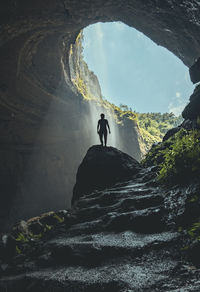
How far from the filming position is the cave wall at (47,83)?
11.0 metres

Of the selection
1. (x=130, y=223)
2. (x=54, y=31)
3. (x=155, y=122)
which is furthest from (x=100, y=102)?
(x=155, y=122)

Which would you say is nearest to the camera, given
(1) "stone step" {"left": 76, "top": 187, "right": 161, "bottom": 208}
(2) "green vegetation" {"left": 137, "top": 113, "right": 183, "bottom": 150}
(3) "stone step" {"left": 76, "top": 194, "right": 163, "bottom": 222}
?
(3) "stone step" {"left": 76, "top": 194, "right": 163, "bottom": 222}

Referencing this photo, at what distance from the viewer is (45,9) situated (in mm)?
10516

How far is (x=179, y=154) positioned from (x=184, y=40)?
11.4m

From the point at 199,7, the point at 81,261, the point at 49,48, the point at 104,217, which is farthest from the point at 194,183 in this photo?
the point at 49,48

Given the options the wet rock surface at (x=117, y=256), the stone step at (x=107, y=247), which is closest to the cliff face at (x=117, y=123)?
the wet rock surface at (x=117, y=256)

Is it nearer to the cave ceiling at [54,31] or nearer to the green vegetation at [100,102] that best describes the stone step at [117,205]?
the cave ceiling at [54,31]

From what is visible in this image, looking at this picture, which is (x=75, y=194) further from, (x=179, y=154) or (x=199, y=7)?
(x=199, y=7)

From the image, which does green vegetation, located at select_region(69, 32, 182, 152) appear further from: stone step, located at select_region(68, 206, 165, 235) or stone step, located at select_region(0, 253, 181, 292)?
stone step, located at select_region(0, 253, 181, 292)

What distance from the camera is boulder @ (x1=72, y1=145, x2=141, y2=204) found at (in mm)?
8770

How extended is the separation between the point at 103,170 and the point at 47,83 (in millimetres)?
11083

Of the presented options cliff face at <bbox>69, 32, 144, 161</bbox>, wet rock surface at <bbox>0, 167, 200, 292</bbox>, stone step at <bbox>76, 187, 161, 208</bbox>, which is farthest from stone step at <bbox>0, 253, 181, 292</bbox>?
cliff face at <bbox>69, 32, 144, 161</bbox>

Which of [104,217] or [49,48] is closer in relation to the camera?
[104,217]

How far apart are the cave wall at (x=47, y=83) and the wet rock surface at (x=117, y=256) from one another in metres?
10.1
